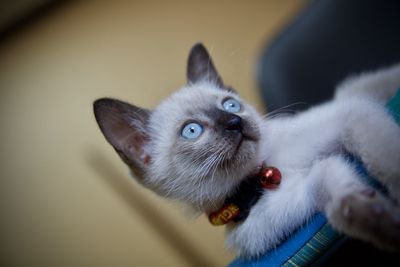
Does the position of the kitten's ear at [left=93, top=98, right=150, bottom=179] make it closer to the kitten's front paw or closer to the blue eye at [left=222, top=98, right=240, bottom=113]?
the blue eye at [left=222, top=98, right=240, bottom=113]

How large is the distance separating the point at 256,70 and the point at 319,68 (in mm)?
290

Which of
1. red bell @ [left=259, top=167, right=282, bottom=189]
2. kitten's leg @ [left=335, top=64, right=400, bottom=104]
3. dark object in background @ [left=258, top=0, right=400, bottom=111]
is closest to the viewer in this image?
red bell @ [left=259, top=167, right=282, bottom=189]

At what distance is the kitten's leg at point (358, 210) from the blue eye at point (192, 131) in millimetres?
344

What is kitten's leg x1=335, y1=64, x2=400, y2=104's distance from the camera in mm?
1058

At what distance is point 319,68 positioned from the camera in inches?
62.0

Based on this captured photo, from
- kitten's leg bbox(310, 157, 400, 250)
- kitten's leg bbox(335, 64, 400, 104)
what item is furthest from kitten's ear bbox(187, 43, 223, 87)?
kitten's leg bbox(310, 157, 400, 250)

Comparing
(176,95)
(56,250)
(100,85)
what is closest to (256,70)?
(176,95)

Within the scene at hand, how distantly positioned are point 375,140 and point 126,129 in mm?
652

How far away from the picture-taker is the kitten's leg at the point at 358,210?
0.53 m

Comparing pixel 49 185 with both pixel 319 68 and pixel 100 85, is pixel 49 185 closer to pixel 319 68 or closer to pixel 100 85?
pixel 100 85

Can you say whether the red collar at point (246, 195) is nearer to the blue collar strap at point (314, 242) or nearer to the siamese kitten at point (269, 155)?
the siamese kitten at point (269, 155)

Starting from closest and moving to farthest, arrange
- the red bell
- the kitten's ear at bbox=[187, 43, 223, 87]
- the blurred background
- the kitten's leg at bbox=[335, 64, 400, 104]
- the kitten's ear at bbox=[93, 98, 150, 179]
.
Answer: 1. the red bell
2. the kitten's ear at bbox=[93, 98, 150, 179]
3. the kitten's leg at bbox=[335, 64, 400, 104]
4. the kitten's ear at bbox=[187, 43, 223, 87]
5. the blurred background

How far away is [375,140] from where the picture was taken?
0.65m

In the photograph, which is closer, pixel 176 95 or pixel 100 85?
pixel 176 95
